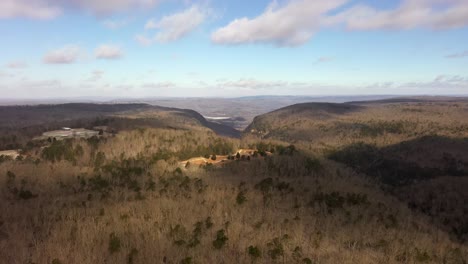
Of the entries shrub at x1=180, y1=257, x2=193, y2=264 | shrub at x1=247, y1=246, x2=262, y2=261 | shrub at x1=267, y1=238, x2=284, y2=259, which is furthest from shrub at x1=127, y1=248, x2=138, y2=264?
shrub at x1=267, y1=238, x2=284, y2=259

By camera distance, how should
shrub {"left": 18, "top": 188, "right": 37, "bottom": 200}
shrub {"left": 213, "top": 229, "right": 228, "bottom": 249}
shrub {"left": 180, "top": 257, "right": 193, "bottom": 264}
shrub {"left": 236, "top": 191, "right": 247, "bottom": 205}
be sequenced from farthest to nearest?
shrub {"left": 18, "top": 188, "right": 37, "bottom": 200}
shrub {"left": 236, "top": 191, "right": 247, "bottom": 205}
shrub {"left": 213, "top": 229, "right": 228, "bottom": 249}
shrub {"left": 180, "top": 257, "right": 193, "bottom": 264}

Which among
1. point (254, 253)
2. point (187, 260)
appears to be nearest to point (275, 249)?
point (254, 253)

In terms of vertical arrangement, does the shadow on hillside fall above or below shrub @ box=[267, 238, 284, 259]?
below

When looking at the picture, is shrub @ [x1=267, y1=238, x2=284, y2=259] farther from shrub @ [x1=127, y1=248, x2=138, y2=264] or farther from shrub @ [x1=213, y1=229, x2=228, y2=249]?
shrub @ [x1=127, y1=248, x2=138, y2=264]

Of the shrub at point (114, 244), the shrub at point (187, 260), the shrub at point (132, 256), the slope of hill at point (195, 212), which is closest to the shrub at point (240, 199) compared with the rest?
the slope of hill at point (195, 212)

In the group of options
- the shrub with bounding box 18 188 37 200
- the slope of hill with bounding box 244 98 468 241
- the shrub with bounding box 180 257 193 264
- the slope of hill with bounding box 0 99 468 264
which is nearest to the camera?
the shrub with bounding box 180 257 193 264

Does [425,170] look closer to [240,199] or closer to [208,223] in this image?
[240,199]

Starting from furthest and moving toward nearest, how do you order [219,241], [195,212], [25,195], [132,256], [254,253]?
[25,195]
[195,212]
[219,241]
[254,253]
[132,256]

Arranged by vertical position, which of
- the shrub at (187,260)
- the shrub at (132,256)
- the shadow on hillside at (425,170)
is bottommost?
the shadow on hillside at (425,170)

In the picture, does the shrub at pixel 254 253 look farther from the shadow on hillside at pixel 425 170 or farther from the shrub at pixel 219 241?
the shadow on hillside at pixel 425 170

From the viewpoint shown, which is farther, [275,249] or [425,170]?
[425,170]

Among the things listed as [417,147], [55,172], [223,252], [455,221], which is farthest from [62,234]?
[417,147]

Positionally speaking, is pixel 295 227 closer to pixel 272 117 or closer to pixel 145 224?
pixel 145 224
